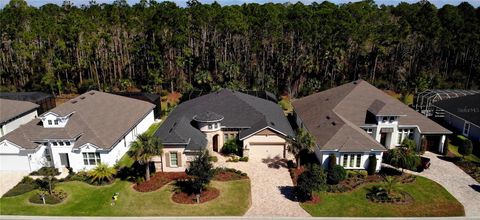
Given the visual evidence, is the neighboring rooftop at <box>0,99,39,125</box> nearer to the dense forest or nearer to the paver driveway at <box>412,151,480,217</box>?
the dense forest

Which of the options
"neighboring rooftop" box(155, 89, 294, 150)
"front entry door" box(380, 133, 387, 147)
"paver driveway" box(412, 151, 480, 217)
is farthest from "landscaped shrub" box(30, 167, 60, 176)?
"paver driveway" box(412, 151, 480, 217)

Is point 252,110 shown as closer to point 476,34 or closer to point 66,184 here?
→ point 66,184

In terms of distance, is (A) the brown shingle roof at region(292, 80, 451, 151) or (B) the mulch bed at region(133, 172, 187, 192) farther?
(A) the brown shingle roof at region(292, 80, 451, 151)

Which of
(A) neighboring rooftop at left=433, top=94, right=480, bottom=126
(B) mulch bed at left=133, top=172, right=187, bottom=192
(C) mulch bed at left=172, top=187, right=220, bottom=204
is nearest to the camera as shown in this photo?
(C) mulch bed at left=172, top=187, right=220, bottom=204

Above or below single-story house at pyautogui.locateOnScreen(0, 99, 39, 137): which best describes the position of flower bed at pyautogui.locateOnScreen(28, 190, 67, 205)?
below

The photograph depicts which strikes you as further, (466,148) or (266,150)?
(466,148)

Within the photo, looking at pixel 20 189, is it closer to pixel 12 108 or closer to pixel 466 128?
pixel 12 108

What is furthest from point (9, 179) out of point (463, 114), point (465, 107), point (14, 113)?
point (465, 107)
